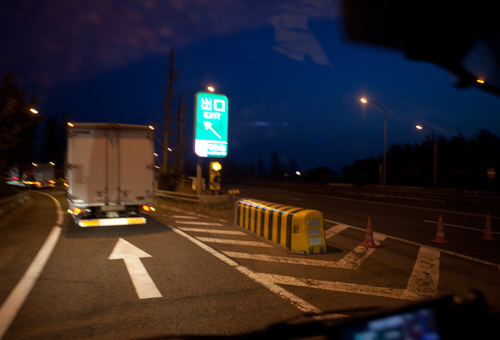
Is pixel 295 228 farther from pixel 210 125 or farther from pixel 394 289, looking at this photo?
pixel 210 125

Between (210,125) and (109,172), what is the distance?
971 centimetres

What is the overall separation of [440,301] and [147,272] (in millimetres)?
6444

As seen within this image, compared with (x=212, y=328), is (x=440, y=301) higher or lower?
higher

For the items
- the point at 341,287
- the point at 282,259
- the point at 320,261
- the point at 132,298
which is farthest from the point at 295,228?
the point at 132,298

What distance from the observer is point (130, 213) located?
13055 mm

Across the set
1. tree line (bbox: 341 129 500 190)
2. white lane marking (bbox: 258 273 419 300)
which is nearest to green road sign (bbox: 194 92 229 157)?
white lane marking (bbox: 258 273 419 300)

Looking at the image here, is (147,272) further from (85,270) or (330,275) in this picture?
(330,275)

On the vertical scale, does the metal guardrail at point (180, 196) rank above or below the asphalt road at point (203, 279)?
above

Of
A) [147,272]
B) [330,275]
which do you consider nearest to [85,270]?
[147,272]

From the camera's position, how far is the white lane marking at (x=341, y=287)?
645 cm

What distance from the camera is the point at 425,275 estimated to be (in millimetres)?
7715

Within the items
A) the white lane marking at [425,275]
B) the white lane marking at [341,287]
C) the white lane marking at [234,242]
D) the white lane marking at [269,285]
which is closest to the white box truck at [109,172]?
the white lane marking at [234,242]

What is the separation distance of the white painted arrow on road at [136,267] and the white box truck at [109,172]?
1.47 m

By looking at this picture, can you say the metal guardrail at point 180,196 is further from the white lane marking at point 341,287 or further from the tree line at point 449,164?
the tree line at point 449,164
